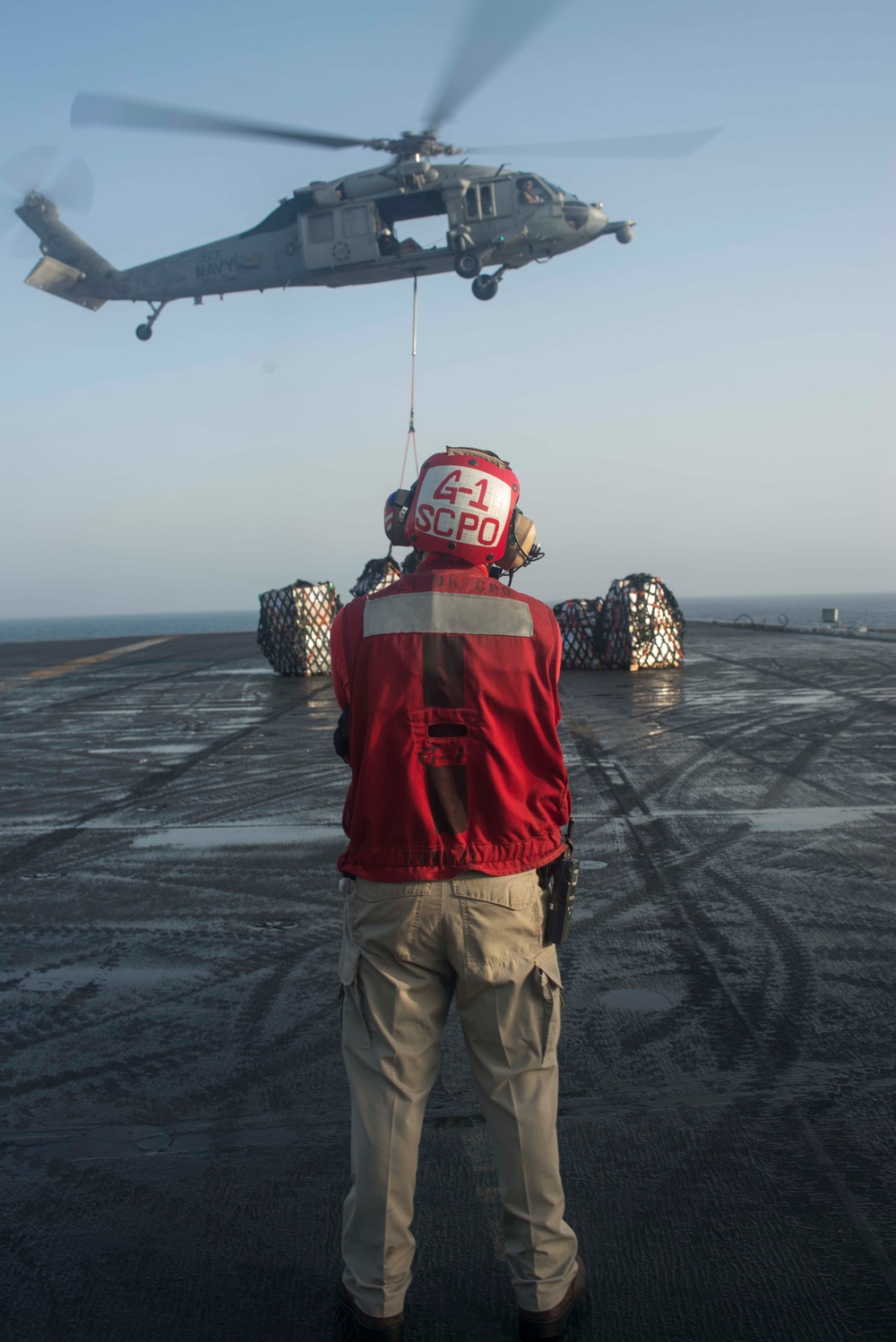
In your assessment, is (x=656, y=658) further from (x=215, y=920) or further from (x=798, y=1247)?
(x=798, y=1247)

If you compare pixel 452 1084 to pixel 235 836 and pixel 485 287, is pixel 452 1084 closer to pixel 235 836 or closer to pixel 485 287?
pixel 235 836

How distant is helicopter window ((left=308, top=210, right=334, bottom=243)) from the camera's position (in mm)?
26125

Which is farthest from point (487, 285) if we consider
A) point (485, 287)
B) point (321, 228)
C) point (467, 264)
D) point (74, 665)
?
point (74, 665)

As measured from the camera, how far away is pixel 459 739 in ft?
8.23

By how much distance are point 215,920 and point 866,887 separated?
12.0 feet

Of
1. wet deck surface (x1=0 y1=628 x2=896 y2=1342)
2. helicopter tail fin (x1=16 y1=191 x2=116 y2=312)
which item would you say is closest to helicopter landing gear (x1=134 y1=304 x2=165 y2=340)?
helicopter tail fin (x1=16 y1=191 x2=116 y2=312)

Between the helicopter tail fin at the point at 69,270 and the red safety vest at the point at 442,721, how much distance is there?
33778 mm

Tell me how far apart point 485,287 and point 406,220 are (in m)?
2.85

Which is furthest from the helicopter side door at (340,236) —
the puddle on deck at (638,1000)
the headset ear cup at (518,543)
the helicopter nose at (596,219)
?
the headset ear cup at (518,543)

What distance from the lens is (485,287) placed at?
85.6 ft

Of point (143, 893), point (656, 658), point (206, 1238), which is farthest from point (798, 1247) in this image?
point (656, 658)

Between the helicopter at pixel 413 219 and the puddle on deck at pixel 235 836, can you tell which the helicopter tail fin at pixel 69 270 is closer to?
the helicopter at pixel 413 219

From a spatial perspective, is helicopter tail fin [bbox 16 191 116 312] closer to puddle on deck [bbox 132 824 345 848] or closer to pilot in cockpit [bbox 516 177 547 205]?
pilot in cockpit [bbox 516 177 547 205]

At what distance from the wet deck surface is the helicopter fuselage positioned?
20968 mm
